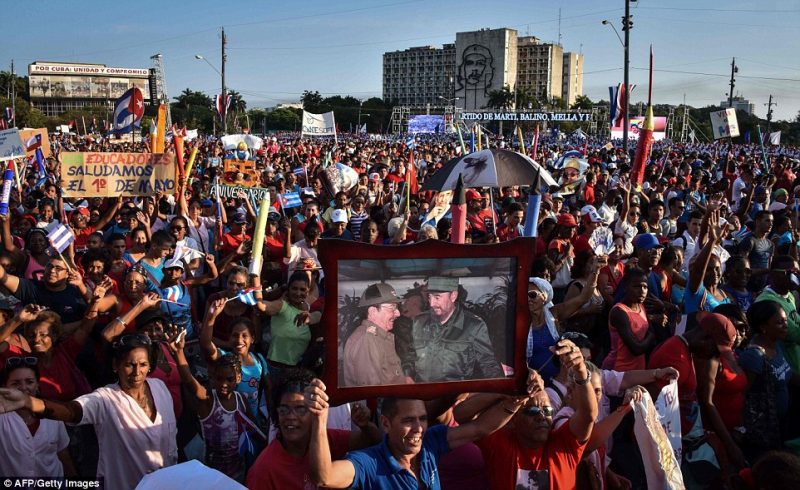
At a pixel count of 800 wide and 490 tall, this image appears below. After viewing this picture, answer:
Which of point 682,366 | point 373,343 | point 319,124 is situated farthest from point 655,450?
point 319,124

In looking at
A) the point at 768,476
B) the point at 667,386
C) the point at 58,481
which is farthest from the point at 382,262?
the point at 58,481

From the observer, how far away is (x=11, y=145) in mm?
9359

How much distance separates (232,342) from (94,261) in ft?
7.33

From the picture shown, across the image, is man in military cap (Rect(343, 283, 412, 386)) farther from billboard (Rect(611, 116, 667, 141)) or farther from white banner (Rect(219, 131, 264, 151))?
billboard (Rect(611, 116, 667, 141))

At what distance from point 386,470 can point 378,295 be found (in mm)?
832

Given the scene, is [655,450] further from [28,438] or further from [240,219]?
[240,219]

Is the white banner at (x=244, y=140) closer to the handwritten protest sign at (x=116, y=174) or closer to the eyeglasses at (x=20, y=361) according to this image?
the handwritten protest sign at (x=116, y=174)

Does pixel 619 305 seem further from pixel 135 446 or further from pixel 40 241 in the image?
pixel 40 241

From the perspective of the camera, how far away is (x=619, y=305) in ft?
14.8

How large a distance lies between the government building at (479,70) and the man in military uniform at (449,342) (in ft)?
409

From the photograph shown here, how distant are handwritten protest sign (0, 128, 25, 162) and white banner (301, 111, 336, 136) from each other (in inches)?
458

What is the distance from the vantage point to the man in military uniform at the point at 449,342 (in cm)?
234

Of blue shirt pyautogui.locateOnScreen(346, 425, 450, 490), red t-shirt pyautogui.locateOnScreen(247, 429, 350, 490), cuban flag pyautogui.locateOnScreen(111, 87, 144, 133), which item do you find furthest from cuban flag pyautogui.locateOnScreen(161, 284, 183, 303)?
cuban flag pyautogui.locateOnScreen(111, 87, 144, 133)

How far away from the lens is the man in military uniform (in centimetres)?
234
